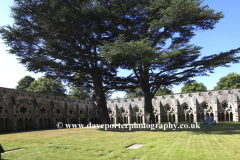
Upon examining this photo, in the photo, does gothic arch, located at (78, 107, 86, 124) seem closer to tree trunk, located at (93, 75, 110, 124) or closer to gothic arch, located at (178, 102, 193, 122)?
tree trunk, located at (93, 75, 110, 124)

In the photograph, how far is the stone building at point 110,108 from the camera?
20031 mm

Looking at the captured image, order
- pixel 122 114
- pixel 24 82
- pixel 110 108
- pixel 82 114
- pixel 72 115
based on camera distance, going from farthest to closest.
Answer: pixel 24 82 → pixel 110 108 → pixel 122 114 → pixel 82 114 → pixel 72 115

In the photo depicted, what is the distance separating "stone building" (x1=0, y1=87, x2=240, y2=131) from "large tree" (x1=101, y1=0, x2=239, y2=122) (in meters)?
8.16

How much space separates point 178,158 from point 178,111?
2459 centimetres

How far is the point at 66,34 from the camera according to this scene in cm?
1794

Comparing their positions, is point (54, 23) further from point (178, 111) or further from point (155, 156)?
point (178, 111)

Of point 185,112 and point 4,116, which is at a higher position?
point 4,116

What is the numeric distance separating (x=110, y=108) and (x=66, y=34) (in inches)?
731

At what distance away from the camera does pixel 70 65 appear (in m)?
19.6

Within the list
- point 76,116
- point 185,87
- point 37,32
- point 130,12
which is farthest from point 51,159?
point 185,87

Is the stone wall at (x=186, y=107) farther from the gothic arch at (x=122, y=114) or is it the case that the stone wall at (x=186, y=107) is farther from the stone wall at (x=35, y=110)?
the stone wall at (x=35, y=110)

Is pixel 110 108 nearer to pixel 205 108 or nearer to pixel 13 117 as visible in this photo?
pixel 205 108

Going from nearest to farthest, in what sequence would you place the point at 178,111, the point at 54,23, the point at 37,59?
the point at 54,23 → the point at 37,59 → the point at 178,111

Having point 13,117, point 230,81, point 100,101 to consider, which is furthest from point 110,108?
point 230,81
